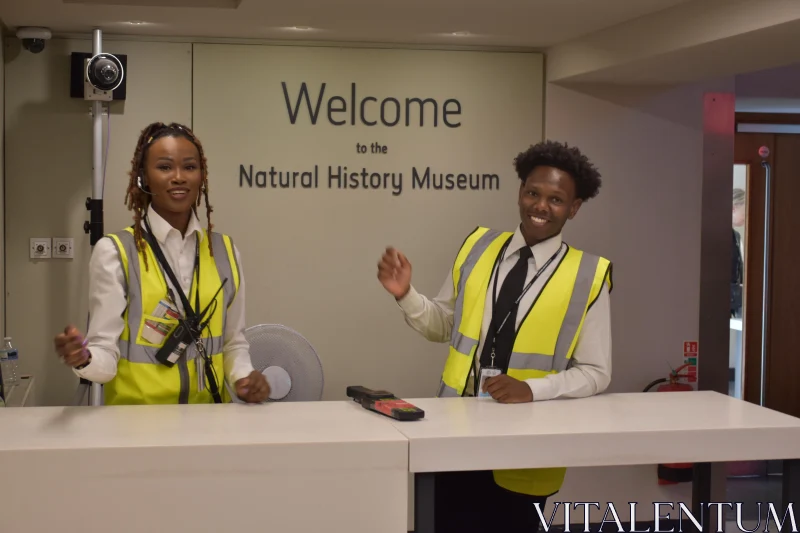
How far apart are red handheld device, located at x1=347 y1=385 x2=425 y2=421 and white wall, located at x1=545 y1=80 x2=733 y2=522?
2759mm

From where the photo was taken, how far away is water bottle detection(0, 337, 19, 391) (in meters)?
4.02

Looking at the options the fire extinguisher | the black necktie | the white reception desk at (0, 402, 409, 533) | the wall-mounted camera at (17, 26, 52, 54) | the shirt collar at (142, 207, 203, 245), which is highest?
the wall-mounted camera at (17, 26, 52, 54)

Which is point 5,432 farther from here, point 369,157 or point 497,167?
point 497,167

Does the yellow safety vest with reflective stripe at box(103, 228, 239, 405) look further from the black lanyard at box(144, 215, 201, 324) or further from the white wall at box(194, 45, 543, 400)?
the white wall at box(194, 45, 543, 400)

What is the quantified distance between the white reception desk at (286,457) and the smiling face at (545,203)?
789mm

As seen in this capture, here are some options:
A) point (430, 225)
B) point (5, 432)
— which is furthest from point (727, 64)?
point (5, 432)

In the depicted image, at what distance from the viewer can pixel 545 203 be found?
2.99 metres

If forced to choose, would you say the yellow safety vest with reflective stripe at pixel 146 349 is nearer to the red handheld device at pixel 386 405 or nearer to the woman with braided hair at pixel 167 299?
the woman with braided hair at pixel 167 299

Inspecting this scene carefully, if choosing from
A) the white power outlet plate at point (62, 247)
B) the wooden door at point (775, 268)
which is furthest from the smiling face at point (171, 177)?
the wooden door at point (775, 268)

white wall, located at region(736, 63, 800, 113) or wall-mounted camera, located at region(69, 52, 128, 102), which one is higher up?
white wall, located at region(736, 63, 800, 113)

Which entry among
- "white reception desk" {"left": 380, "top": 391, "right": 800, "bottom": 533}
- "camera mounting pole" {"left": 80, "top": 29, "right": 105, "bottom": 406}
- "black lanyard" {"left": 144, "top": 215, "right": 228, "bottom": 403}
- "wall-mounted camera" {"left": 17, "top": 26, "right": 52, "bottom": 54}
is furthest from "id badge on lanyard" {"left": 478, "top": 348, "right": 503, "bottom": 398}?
"wall-mounted camera" {"left": 17, "top": 26, "right": 52, "bottom": 54}

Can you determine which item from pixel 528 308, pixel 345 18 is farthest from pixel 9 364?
pixel 528 308

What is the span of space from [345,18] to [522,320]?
1.98m

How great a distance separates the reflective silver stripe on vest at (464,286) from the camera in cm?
289
